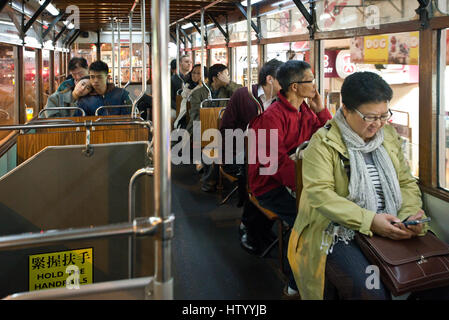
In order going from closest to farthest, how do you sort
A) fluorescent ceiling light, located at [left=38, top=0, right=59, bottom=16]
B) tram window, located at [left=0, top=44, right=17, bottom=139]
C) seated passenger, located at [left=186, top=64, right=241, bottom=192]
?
tram window, located at [left=0, top=44, right=17, bottom=139] → seated passenger, located at [left=186, top=64, right=241, bottom=192] → fluorescent ceiling light, located at [left=38, top=0, right=59, bottom=16]

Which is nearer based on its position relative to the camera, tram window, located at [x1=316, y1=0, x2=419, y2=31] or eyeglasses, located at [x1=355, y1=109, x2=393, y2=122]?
eyeglasses, located at [x1=355, y1=109, x2=393, y2=122]

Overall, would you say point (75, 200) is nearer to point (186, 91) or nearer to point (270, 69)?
point (270, 69)

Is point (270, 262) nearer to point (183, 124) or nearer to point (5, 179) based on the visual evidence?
point (5, 179)

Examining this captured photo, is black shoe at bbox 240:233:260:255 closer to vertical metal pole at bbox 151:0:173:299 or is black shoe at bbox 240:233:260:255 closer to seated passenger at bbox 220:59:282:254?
seated passenger at bbox 220:59:282:254

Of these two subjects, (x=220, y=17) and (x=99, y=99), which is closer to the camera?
(x=99, y=99)

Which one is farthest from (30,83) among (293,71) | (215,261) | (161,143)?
(161,143)

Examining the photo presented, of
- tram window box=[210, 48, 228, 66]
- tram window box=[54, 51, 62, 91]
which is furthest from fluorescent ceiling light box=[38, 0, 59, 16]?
tram window box=[210, 48, 228, 66]

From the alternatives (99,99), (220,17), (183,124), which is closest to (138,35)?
(220,17)

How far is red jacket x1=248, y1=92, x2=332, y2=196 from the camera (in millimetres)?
2811

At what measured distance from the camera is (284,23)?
5.10 metres

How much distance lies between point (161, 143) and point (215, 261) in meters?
2.37

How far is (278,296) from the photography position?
9.05 feet
